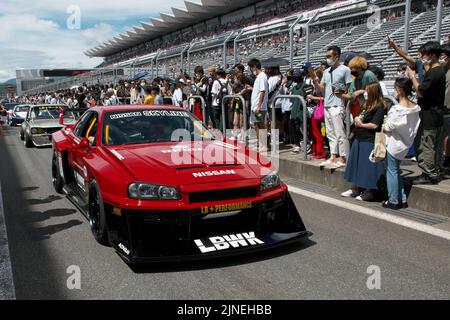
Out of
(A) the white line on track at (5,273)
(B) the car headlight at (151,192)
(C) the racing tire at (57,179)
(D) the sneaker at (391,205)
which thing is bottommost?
(D) the sneaker at (391,205)

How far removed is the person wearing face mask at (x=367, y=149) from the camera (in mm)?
5573

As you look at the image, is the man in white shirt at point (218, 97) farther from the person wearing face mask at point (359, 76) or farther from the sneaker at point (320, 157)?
the person wearing face mask at point (359, 76)

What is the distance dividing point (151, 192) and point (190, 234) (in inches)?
19.3

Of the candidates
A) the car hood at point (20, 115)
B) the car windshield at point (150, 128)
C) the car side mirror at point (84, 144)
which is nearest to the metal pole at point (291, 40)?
the car windshield at point (150, 128)

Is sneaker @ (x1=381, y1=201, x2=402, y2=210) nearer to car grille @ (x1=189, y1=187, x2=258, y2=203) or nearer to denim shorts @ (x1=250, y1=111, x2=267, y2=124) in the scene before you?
car grille @ (x1=189, y1=187, x2=258, y2=203)

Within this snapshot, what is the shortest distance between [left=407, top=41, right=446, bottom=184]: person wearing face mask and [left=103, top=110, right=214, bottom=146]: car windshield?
2690 millimetres

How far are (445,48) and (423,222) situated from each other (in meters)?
2.66

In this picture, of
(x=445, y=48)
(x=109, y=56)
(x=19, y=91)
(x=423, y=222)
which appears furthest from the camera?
(x=109, y=56)

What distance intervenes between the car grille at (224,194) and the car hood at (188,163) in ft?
0.38

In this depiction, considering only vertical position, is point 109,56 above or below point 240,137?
above
